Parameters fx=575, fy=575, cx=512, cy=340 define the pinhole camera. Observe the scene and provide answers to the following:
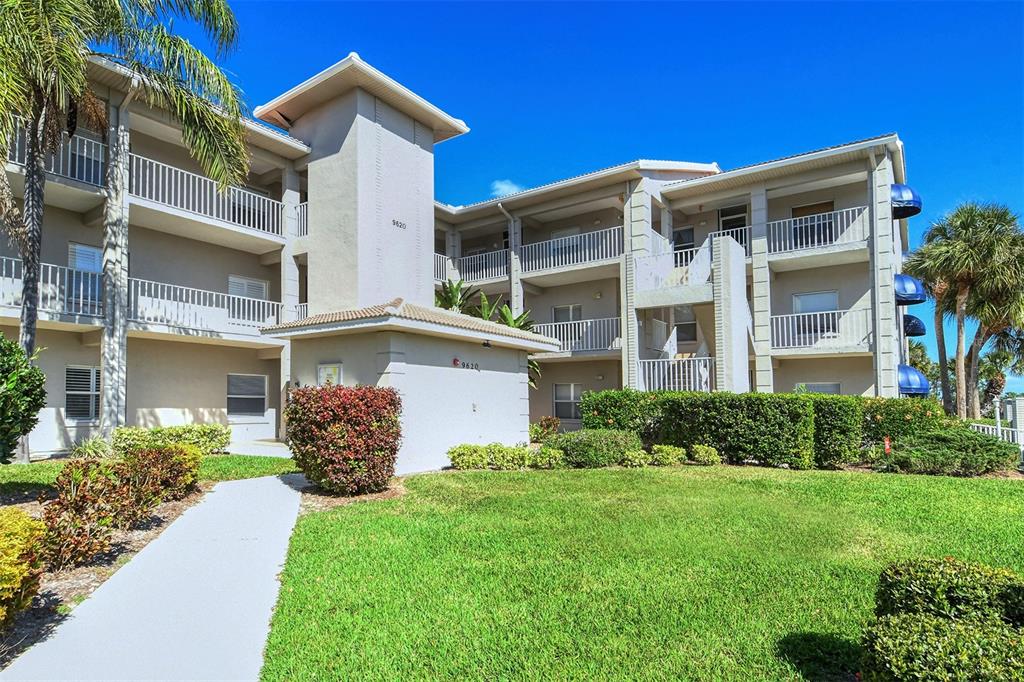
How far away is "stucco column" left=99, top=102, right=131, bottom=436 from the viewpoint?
14930 millimetres

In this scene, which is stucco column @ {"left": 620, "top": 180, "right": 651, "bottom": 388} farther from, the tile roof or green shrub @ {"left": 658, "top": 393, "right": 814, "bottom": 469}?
the tile roof

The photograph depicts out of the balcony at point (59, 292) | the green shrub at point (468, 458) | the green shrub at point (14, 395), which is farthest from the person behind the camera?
the balcony at point (59, 292)

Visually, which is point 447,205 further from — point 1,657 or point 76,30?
point 1,657

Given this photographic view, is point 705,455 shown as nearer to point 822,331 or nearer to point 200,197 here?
point 822,331

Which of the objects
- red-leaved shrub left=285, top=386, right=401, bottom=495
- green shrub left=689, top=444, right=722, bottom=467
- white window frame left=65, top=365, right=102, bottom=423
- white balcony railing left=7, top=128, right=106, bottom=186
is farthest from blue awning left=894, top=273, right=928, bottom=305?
white window frame left=65, top=365, right=102, bottom=423

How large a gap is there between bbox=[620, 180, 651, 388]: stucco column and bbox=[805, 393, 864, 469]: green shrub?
6.89 meters

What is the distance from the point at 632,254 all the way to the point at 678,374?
4.93 m

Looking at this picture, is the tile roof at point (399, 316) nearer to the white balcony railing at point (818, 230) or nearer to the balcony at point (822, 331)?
the balcony at point (822, 331)

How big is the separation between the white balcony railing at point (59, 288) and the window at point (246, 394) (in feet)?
16.1

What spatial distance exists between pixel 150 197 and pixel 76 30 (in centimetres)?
777

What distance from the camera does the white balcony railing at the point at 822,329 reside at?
18.7 meters

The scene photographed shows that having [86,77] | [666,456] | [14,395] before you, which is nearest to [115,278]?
[86,77]

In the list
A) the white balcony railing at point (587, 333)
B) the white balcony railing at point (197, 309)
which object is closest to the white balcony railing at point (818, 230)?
the white balcony railing at point (587, 333)

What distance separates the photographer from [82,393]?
16.2m
